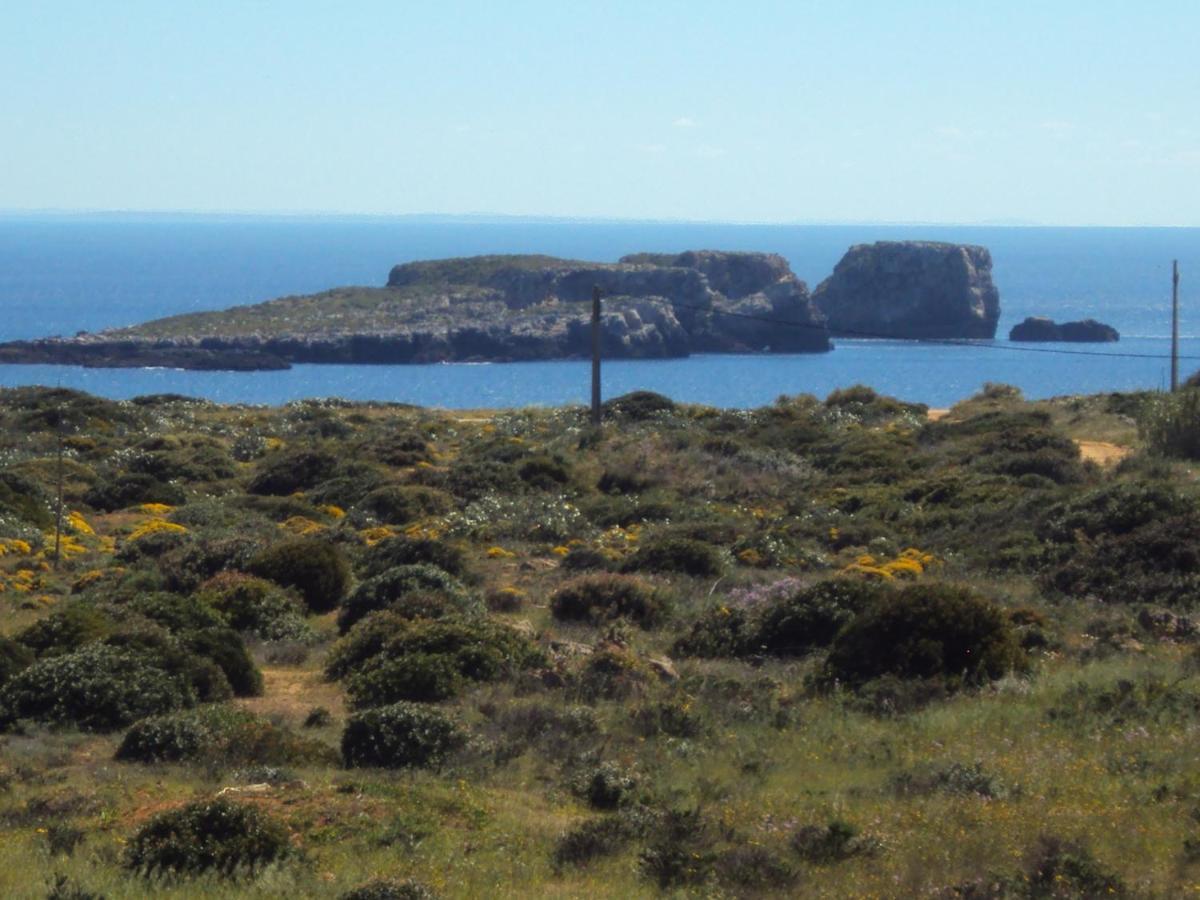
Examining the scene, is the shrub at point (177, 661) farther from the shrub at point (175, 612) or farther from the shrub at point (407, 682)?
the shrub at point (407, 682)

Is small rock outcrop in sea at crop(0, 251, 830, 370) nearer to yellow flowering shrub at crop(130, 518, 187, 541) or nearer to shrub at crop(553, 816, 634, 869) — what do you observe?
yellow flowering shrub at crop(130, 518, 187, 541)

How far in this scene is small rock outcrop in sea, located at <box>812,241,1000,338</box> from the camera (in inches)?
4818

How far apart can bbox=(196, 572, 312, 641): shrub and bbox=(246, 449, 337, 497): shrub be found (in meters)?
12.4

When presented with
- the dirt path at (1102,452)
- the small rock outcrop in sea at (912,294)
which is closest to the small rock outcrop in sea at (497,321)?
the small rock outcrop in sea at (912,294)

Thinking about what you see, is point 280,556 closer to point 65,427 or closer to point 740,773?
point 740,773

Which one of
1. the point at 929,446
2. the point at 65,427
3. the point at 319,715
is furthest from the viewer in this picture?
the point at 65,427

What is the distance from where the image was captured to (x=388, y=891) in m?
6.52

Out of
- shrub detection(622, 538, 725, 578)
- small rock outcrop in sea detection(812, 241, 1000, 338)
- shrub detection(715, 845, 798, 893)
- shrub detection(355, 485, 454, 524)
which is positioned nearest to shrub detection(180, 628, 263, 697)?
shrub detection(715, 845, 798, 893)

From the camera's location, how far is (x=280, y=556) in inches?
685

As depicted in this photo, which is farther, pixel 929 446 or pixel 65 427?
pixel 65 427

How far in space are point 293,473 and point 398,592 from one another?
1370cm

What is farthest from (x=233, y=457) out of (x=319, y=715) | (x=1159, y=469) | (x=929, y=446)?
(x=319, y=715)

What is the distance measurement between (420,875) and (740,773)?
2990 millimetres

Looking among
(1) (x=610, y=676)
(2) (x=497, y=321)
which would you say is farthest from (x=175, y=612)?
(2) (x=497, y=321)
